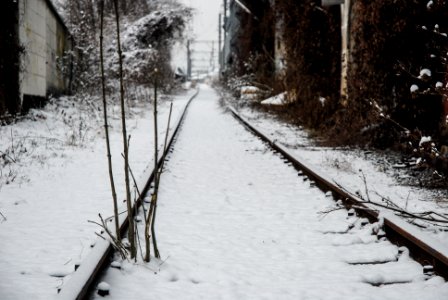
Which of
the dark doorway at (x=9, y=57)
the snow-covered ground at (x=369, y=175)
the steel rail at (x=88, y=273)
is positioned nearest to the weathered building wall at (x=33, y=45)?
the dark doorway at (x=9, y=57)

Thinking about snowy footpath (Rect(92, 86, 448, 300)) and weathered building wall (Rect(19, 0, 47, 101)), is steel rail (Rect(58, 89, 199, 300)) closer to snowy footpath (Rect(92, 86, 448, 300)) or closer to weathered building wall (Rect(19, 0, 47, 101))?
snowy footpath (Rect(92, 86, 448, 300))

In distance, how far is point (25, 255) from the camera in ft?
9.95

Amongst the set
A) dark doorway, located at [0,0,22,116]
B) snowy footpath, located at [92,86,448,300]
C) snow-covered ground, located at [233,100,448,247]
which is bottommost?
snowy footpath, located at [92,86,448,300]

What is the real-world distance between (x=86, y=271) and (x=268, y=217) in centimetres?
200

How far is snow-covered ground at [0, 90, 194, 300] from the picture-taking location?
2.76m

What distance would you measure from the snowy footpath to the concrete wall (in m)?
5.76

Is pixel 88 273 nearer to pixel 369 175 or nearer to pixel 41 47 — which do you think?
pixel 369 175

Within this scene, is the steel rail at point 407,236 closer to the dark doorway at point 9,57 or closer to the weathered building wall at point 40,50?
the dark doorway at point 9,57

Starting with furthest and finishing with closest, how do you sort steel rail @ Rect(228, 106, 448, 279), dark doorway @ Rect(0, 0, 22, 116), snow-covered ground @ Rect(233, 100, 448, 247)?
dark doorway @ Rect(0, 0, 22, 116) < snow-covered ground @ Rect(233, 100, 448, 247) < steel rail @ Rect(228, 106, 448, 279)

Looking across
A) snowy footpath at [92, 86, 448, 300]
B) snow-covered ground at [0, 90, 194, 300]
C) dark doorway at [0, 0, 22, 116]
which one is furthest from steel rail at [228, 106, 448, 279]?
dark doorway at [0, 0, 22, 116]

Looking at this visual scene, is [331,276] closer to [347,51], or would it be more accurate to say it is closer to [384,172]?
[384,172]

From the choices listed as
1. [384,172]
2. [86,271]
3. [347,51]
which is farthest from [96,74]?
[86,271]

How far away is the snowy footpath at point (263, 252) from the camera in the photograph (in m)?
2.60

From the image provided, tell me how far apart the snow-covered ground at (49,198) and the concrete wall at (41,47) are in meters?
1.08
